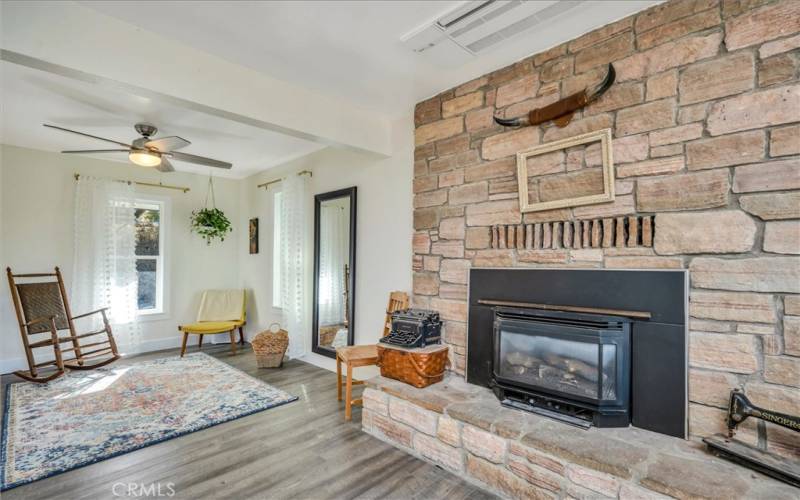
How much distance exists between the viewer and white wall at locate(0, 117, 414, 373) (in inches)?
144

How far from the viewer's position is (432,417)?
241 centimetres

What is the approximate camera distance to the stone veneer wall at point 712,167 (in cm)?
174

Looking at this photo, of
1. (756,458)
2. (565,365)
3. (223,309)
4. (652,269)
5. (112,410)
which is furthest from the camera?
(223,309)

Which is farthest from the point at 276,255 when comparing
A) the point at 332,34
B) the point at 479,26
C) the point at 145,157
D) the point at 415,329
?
the point at 479,26

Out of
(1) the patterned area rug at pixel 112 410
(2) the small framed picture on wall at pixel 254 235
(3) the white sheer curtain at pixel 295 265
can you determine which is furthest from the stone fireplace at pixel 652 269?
(2) the small framed picture on wall at pixel 254 235

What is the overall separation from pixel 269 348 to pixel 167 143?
233 cm

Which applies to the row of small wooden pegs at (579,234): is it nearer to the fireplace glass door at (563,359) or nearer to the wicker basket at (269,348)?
the fireplace glass door at (563,359)

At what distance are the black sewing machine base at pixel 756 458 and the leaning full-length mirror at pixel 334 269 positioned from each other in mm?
2959

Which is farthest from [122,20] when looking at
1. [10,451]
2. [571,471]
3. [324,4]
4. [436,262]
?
[571,471]

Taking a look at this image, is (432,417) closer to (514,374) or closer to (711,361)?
(514,374)

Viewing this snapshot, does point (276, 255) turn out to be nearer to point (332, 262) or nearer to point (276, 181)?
point (276, 181)

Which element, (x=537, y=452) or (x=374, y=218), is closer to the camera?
(x=537, y=452)

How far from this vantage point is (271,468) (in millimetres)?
2326

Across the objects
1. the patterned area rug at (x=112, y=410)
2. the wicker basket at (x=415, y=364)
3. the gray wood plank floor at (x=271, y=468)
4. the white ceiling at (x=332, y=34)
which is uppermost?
the white ceiling at (x=332, y=34)
